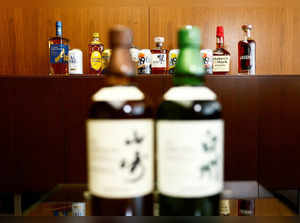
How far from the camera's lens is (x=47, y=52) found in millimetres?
1893

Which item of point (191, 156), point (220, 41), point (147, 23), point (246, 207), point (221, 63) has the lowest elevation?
point (246, 207)

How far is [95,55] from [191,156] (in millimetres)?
1462

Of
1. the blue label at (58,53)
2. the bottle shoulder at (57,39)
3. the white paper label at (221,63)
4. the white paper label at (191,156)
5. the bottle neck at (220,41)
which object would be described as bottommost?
the white paper label at (191,156)

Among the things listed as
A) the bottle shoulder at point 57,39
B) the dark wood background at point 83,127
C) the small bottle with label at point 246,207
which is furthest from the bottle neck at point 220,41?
the small bottle with label at point 246,207

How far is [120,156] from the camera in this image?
34 cm

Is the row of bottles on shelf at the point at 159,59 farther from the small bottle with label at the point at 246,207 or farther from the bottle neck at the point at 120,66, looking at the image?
the bottle neck at the point at 120,66

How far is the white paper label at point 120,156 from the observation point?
1.11 ft

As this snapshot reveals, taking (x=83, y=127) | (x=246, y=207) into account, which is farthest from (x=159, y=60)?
(x=246, y=207)

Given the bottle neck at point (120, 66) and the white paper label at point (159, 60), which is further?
the white paper label at point (159, 60)

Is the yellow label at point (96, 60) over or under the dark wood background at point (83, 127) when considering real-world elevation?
over

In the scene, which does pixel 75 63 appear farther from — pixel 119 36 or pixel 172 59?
pixel 119 36

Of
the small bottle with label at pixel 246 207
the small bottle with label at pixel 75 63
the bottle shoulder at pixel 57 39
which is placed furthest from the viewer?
the bottle shoulder at pixel 57 39

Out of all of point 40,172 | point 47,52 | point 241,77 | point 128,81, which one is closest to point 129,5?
point 47,52

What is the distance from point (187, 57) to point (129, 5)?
5.39ft
